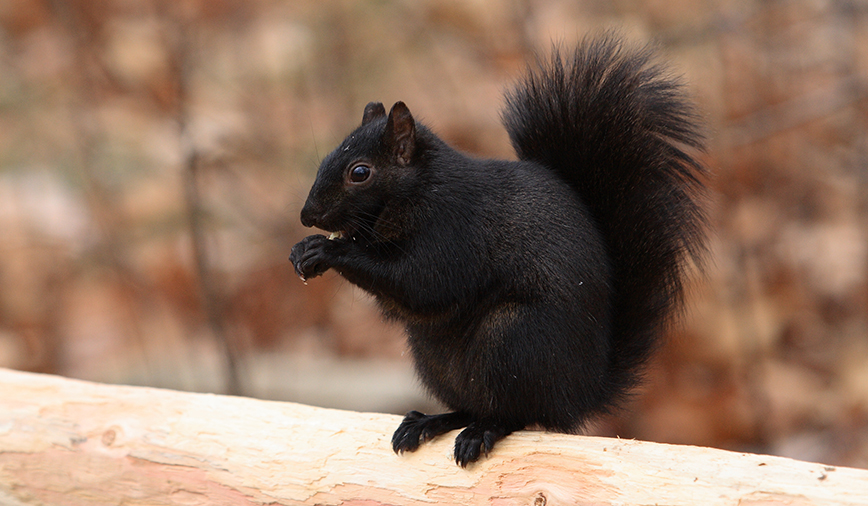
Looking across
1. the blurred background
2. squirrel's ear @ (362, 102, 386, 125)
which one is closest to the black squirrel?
squirrel's ear @ (362, 102, 386, 125)

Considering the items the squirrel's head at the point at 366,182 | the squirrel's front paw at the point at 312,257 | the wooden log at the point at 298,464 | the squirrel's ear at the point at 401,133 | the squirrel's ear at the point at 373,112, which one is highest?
the squirrel's ear at the point at 373,112

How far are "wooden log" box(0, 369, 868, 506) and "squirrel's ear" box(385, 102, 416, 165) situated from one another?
0.56 meters

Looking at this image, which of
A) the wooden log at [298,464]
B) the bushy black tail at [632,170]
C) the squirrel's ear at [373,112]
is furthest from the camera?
the squirrel's ear at [373,112]

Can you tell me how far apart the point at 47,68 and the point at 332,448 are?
11.0 ft

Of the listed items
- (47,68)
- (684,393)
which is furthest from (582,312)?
(47,68)

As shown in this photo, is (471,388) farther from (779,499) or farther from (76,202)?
(76,202)

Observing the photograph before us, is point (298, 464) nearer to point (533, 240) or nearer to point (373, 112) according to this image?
point (533, 240)

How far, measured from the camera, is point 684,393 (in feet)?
11.2

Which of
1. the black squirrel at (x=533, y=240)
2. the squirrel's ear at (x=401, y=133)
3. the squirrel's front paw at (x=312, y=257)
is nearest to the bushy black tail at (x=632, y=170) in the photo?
the black squirrel at (x=533, y=240)

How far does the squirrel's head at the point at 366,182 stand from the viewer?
1457 mm

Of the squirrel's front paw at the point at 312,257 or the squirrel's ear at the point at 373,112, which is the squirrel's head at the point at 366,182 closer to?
the squirrel's front paw at the point at 312,257

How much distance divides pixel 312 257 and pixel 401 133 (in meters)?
0.32

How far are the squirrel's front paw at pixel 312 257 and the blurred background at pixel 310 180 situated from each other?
6.33ft

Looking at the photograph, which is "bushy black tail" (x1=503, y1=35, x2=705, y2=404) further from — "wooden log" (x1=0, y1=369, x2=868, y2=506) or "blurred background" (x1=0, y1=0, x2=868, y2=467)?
"blurred background" (x1=0, y1=0, x2=868, y2=467)
